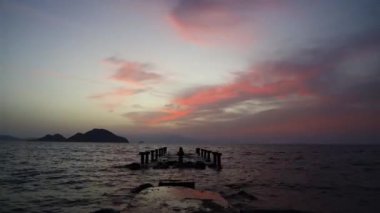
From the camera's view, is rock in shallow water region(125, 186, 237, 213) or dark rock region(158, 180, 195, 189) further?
dark rock region(158, 180, 195, 189)

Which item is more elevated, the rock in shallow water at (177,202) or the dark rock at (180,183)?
the dark rock at (180,183)

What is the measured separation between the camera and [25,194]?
20578 mm

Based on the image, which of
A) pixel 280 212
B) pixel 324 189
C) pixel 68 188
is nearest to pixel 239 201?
pixel 280 212

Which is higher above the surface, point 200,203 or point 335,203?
point 200,203

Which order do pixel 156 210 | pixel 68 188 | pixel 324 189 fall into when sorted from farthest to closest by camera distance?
1. pixel 324 189
2. pixel 68 188
3. pixel 156 210

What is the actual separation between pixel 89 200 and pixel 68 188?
5.64 meters

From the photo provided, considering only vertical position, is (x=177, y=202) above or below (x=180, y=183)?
below

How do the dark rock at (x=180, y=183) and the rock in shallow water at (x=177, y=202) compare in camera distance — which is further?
the dark rock at (x=180, y=183)

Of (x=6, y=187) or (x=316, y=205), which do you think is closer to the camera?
(x=316, y=205)

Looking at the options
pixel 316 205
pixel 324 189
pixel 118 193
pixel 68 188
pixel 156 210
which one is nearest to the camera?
pixel 156 210

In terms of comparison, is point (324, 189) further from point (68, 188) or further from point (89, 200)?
point (68, 188)

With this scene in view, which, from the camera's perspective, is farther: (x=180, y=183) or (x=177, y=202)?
(x=180, y=183)

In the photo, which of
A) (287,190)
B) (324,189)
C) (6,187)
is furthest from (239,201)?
(6,187)

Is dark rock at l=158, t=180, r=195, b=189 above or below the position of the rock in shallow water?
above
